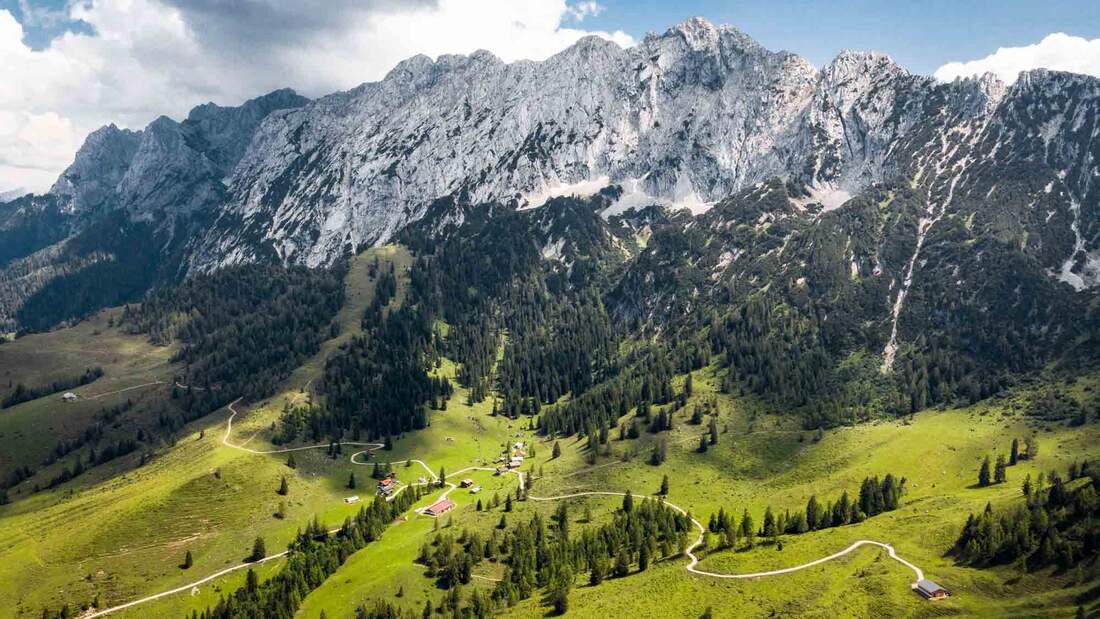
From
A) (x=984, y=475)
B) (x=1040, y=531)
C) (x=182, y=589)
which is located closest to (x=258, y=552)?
(x=182, y=589)

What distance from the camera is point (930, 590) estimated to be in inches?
4606

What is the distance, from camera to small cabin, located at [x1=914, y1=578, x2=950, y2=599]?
381ft

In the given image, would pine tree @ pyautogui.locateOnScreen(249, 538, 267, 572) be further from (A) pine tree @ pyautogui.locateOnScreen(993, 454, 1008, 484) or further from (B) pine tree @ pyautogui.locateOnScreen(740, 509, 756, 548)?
(A) pine tree @ pyautogui.locateOnScreen(993, 454, 1008, 484)

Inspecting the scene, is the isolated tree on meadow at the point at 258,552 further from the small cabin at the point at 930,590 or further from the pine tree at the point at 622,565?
the small cabin at the point at 930,590

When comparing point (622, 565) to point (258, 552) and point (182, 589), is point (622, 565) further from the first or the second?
point (182, 589)

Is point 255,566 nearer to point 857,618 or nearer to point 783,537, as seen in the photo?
point 783,537

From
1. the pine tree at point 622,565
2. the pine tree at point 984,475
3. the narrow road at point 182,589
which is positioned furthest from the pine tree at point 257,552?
the pine tree at point 984,475

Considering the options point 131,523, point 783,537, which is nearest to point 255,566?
Result: point 131,523

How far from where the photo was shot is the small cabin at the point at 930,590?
116m

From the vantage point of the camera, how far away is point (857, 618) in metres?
114

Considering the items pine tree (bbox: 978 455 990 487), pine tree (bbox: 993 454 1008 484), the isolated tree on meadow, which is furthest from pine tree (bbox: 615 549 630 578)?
pine tree (bbox: 993 454 1008 484)

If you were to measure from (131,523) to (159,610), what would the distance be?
3802 cm

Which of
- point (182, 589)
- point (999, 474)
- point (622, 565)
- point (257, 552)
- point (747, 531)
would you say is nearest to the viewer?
point (622, 565)

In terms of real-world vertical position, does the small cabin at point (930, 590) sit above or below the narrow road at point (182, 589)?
above
